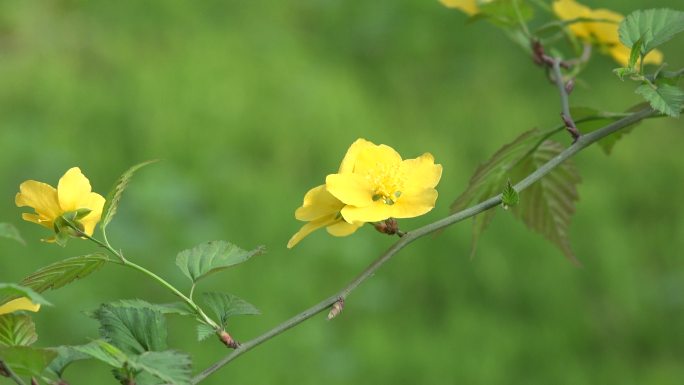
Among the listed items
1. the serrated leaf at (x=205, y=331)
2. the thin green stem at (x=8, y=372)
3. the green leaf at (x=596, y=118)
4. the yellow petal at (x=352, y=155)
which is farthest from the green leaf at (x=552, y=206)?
the thin green stem at (x=8, y=372)

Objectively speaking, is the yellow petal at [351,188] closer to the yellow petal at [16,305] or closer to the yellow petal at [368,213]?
the yellow petal at [368,213]

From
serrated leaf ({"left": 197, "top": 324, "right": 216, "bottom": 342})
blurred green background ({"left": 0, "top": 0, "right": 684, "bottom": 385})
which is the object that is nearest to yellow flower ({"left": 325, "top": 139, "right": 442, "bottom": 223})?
serrated leaf ({"left": 197, "top": 324, "right": 216, "bottom": 342})

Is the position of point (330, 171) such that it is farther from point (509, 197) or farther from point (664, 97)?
point (509, 197)

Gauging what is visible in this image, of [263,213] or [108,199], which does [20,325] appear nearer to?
[108,199]

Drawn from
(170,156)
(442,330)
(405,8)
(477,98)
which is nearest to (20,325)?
(442,330)

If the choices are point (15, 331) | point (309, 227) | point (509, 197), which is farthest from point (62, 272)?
point (509, 197)

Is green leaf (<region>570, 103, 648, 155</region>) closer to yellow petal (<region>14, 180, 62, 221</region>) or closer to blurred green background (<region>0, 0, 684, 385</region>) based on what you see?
yellow petal (<region>14, 180, 62, 221</region>)
